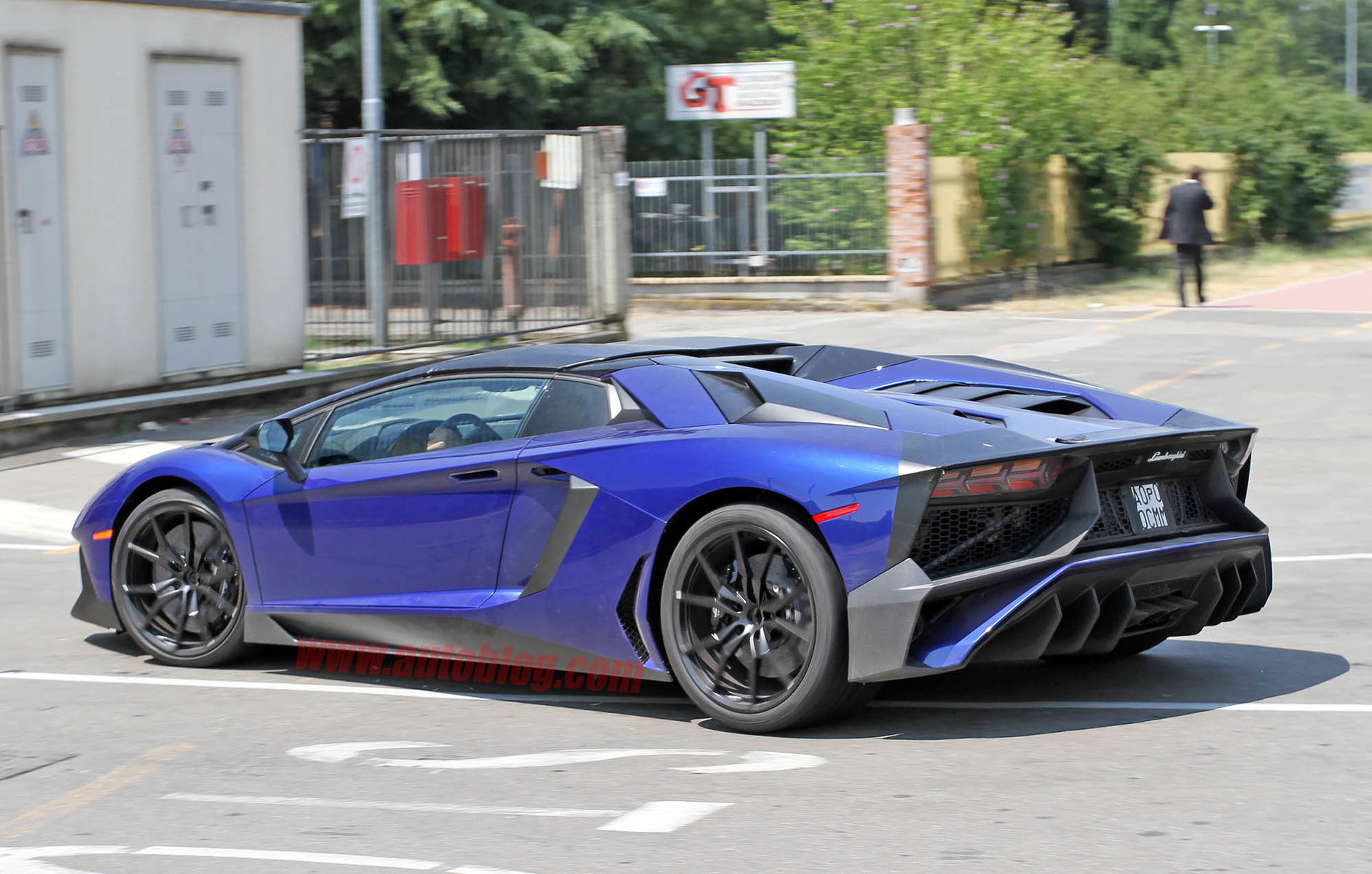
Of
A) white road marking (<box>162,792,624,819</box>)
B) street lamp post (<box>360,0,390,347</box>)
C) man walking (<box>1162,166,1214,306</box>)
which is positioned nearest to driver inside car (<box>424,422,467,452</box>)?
white road marking (<box>162,792,624,819</box>)

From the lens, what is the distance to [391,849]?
14.2 ft

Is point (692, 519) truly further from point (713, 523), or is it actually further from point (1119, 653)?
point (1119, 653)

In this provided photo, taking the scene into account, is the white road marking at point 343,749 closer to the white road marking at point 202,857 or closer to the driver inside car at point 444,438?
the white road marking at point 202,857

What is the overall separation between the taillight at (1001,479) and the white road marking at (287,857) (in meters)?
1.86

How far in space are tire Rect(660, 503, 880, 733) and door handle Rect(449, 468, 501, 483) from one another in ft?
2.48

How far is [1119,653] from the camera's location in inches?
254

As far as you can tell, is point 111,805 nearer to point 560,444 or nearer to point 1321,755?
point 560,444

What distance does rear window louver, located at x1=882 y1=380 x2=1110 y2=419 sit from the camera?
6.21m

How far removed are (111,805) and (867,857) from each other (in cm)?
223

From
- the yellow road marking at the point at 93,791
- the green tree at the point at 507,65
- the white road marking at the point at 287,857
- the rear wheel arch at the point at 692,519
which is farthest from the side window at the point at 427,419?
the green tree at the point at 507,65

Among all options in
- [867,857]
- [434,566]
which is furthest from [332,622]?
[867,857]

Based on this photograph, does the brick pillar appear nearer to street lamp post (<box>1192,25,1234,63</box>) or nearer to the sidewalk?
the sidewalk

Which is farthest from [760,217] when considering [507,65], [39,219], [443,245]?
[39,219]

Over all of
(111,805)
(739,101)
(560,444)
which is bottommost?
(111,805)
